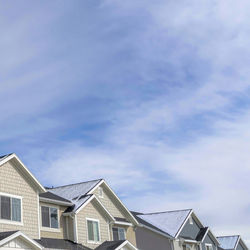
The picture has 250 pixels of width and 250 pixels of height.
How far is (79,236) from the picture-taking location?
33.2m

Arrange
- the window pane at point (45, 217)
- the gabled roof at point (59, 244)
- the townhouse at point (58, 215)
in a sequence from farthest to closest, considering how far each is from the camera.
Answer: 1. the window pane at point (45, 217)
2. the gabled roof at point (59, 244)
3. the townhouse at point (58, 215)

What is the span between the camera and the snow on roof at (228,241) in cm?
6034

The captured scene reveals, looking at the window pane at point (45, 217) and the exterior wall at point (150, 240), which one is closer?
the window pane at point (45, 217)

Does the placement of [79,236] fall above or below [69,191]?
below

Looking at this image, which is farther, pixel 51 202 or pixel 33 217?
pixel 51 202

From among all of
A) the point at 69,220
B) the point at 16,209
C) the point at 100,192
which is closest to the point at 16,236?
the point at 16,209

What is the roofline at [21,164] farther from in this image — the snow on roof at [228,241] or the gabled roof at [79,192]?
the snow on roof at [228,241]

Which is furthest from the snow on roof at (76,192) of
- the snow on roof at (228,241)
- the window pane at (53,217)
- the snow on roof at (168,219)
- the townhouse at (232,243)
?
the snow on roof at (228,241)

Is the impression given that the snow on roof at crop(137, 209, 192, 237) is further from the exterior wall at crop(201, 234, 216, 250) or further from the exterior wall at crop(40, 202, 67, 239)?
the exterior wall at crop(40, 202, 67, 239)

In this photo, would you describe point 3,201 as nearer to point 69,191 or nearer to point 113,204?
point 69,191

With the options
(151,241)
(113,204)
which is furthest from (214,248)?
(113,204)

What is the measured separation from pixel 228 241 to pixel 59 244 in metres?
36.5

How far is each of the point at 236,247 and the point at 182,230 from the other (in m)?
16.2

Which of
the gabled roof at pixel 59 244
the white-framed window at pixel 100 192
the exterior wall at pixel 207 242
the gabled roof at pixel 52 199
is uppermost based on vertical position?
the white-framed window at pixel 100 192
